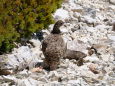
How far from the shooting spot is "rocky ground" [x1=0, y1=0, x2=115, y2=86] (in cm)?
845

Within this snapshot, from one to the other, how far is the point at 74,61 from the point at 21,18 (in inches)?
60.1

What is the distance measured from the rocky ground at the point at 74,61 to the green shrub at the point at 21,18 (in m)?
0.36

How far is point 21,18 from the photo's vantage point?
941cm

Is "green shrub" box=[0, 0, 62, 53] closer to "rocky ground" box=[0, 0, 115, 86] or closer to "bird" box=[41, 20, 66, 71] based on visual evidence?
"rocky ground" box=[0, 0, 115, 86]

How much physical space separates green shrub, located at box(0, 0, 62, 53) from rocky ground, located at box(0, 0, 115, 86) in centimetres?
36

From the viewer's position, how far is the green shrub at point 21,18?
896cm

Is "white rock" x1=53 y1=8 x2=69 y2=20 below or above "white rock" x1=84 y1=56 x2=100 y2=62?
below

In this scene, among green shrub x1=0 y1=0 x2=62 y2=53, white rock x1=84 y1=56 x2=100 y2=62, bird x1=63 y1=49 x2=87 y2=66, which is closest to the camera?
green shrub x1=0 y1=0 x2=62 y2=53

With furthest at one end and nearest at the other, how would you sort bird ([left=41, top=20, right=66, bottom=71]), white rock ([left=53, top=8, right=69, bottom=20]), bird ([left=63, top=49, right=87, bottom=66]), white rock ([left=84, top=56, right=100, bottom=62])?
white rock ([left=53, top=8, right=69, bottom=20])
white rock ([left=84, top=56, right=100, bottom=62])
bird ([left=63, top=49, right=87, bottom=66])
bird ([left=41, top=20, right=66, bottom=71])

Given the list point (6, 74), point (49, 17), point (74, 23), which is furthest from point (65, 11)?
point (6, 74)

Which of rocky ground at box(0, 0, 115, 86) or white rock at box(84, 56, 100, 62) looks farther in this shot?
white rock at box(84, 56, 100, 62)

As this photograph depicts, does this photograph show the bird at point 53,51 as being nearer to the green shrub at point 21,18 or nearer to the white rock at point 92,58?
the green shrub at point 21,18

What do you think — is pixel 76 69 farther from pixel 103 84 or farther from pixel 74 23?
pixel 74 23

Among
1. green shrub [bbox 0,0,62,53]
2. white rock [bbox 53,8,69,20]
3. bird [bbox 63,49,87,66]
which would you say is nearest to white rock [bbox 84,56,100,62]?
bird [bbox 63,49,87,66]
